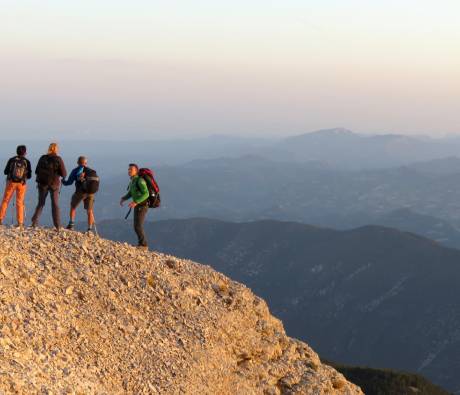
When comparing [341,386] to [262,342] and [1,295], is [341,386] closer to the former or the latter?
[262,342]

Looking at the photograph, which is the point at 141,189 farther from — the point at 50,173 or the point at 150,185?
the point at 50,173

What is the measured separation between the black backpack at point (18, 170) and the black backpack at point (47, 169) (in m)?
0.66

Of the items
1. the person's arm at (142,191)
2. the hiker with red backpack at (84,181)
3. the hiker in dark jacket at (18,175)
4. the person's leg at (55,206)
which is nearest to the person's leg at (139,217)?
the person's arm at (142,191)

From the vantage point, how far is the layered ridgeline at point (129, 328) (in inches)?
750

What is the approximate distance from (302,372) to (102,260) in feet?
40.3

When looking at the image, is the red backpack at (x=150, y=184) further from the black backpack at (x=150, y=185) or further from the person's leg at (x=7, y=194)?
the person's leg at (x=7, y=194)

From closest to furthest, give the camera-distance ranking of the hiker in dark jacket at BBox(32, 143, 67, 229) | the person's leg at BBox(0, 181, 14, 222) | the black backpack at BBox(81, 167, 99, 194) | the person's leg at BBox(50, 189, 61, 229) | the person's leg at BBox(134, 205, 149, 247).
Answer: the hiker in dark jacket at BBox(32, 143, 67, 229)
the person's leg at BBox(0, 181, 14, 222)
the person's leg at BBox(50, 189, 61, 229)
the black backpack at BBox(81, 167, 99, 194)
the person's leg at BBox(134, 205, 149, 247)

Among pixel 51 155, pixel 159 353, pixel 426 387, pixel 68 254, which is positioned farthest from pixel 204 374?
pixel 426 387

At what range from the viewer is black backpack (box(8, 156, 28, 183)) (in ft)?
83.9

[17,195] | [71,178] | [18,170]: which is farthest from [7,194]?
[71,178]

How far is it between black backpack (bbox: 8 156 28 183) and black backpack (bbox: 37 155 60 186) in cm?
66

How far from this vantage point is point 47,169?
25.8 meters

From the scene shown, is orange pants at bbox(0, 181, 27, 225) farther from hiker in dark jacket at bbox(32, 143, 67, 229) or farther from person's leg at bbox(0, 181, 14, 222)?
hiker in dark jacket at bbox(32, 143, 67, 229)

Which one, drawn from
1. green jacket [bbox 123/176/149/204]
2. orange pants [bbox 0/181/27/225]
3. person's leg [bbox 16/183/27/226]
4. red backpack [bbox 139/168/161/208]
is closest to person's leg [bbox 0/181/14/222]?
orange pants [bbox 0/181/27/225]
